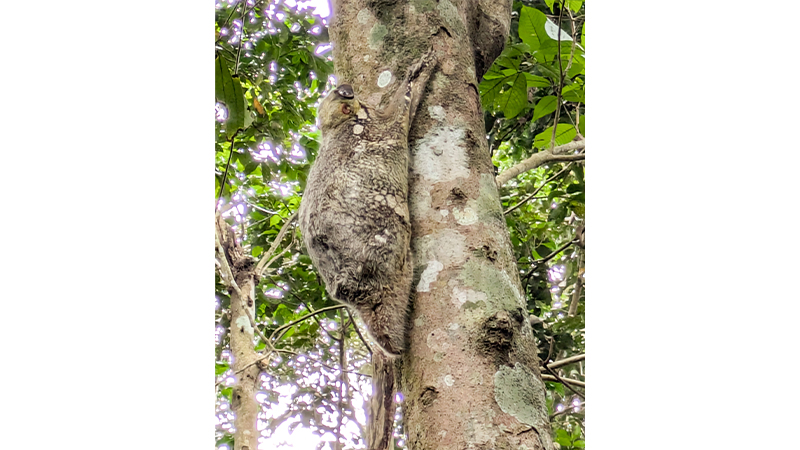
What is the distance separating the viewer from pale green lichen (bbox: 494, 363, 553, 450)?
4.76ft

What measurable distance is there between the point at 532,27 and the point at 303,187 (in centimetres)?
172

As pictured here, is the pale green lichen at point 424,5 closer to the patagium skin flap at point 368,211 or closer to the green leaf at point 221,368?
the patagium skin flap at point 368,211

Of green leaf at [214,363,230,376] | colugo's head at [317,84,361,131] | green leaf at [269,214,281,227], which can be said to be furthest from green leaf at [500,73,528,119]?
green leaf at [214,363,230,376]

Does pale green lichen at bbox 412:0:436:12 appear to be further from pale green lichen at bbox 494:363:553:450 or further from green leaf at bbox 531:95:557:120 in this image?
green leaf at bbox 531:95:557:120

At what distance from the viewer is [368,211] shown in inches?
73.1

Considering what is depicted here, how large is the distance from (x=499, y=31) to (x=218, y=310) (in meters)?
2.41

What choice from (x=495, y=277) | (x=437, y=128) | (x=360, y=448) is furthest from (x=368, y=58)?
(x=360, y=448)

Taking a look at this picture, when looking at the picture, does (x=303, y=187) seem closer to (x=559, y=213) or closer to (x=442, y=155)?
(x=559, y=213)

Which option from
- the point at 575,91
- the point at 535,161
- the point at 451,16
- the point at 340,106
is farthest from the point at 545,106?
the point at 340,106

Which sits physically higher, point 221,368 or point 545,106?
point 545,106

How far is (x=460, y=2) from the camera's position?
2277mm

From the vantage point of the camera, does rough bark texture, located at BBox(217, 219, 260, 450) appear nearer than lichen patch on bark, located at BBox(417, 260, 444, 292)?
No

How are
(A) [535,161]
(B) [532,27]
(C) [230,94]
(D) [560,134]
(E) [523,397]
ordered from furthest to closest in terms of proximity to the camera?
(D) [560,134]
(C) [230,94]
(B) [532,27]
(A) [535,161]
(E) [523,397]

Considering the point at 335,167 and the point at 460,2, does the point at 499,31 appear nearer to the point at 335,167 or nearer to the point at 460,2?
the point at 460,2
